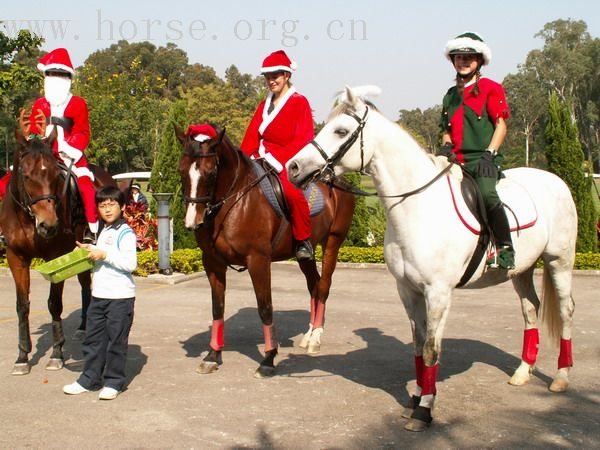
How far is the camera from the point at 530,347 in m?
6.46

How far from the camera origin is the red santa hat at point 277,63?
7.02 m

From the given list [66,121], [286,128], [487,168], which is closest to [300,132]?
[286,128]

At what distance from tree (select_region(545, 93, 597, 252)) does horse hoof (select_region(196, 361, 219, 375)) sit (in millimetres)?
11894

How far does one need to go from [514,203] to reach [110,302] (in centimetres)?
371

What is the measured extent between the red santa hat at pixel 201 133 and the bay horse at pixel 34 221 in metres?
1.35

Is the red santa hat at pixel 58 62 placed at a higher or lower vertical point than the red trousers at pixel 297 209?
higher

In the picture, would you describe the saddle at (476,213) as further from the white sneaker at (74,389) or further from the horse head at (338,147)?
the white sneaker at (74,389)

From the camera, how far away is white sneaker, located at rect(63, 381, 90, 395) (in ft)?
19.4

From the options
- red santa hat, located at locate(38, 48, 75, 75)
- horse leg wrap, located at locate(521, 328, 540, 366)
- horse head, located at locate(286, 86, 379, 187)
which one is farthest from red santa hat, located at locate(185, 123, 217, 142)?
horse leg wrap, located at locate(521, 328, 540, 366)

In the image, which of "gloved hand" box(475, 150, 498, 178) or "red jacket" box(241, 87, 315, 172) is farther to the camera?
"red jacket" box(241, 87, 315, 172)

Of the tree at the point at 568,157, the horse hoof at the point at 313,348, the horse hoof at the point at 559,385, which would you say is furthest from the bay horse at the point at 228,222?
the tree at the point at 568,157

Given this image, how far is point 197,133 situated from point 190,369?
2.44m

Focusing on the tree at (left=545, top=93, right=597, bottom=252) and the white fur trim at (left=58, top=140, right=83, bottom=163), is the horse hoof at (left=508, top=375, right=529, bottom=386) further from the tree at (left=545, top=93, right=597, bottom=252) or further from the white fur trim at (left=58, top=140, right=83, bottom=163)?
the tree at (left=545, top=93, right=597, bottom=252)

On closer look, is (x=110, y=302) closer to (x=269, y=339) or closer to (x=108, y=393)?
(x=108, y=393)
